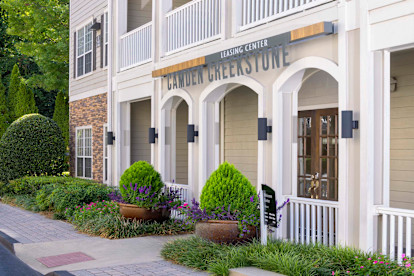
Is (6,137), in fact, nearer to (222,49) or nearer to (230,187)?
(222,49)

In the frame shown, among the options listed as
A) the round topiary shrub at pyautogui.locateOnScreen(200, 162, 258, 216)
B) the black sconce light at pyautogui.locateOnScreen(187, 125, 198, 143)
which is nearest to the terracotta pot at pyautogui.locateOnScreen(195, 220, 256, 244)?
the round topiary shrub at pyautogui.locateOnScreen(200, 162, 258, 216)

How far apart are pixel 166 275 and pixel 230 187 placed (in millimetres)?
1750

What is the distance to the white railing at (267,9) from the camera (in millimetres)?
8469

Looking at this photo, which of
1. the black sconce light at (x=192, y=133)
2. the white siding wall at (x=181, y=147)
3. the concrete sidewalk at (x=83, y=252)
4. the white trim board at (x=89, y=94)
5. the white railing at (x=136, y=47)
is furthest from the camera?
the white trim board at (x=89, y=94)

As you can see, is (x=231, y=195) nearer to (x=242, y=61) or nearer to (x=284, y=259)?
(x=284, y=259)

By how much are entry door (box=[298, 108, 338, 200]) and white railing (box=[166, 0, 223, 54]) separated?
8.37 feet

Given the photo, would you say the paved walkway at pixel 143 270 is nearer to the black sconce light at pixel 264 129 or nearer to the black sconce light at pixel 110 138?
the black sconce light at pixel 264 129

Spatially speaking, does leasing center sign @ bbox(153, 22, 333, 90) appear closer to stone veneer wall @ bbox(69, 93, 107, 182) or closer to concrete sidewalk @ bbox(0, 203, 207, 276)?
concrete sidewalk @ bbox(0, 203, 207, 276)

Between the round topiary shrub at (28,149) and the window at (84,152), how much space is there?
801 mm

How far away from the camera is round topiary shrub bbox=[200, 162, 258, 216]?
8.32m

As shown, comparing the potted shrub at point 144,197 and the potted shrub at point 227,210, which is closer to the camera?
the potted shrub at point 227,210

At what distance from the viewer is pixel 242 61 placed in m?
9.88

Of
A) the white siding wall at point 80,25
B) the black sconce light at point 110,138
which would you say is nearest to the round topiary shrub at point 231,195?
the black sconce light at point 110,138

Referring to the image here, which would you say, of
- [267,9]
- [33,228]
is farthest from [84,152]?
[267,9]
